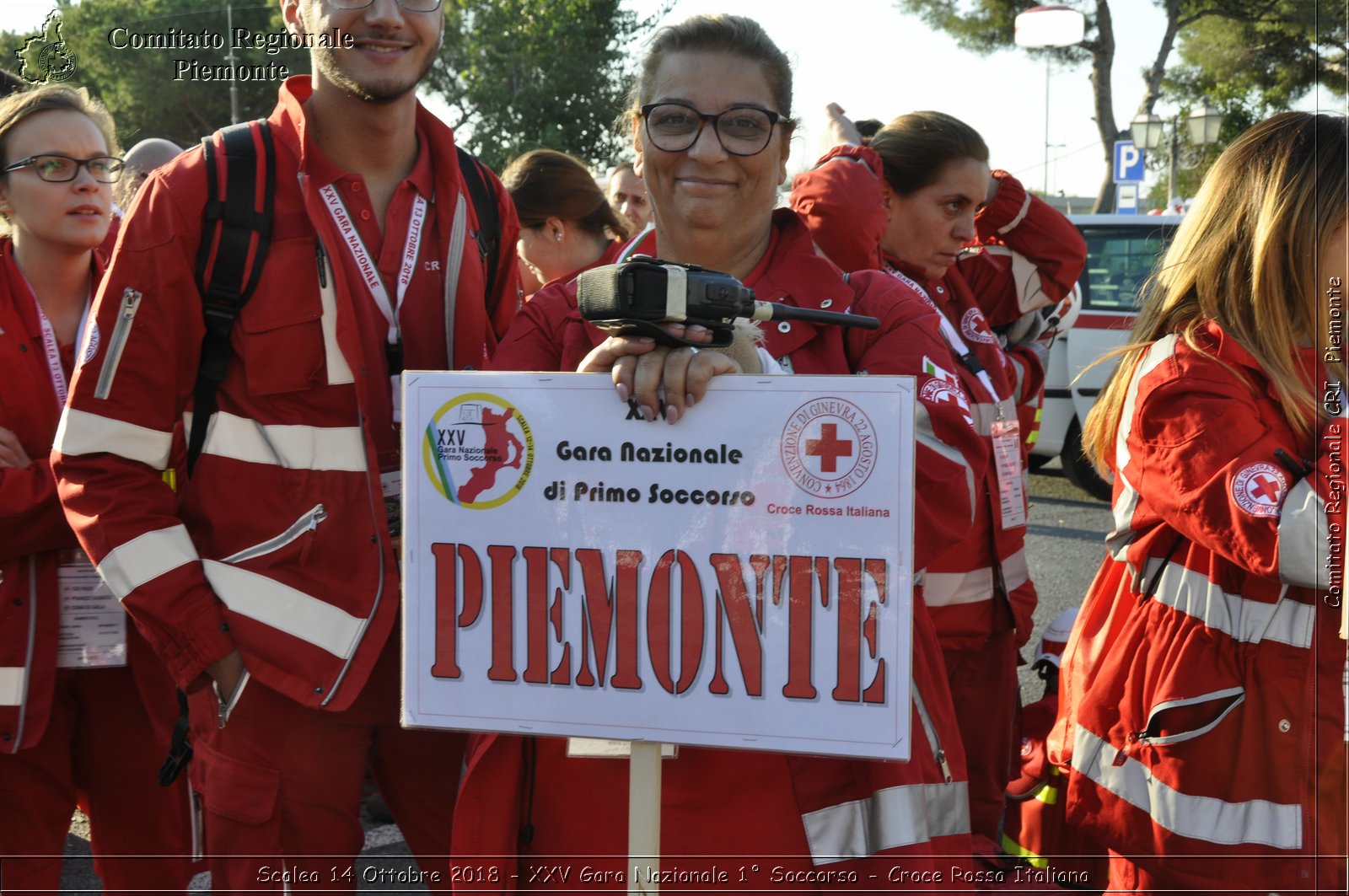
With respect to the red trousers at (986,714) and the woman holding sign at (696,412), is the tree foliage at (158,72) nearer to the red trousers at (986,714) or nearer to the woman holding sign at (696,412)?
the red trousers at (986,714)

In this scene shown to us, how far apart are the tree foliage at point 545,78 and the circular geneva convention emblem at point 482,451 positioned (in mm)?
22471

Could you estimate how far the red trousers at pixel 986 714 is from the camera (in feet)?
11.9

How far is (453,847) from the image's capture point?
1.88 metres

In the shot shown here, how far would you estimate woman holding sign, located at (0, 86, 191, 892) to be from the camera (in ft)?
9.53

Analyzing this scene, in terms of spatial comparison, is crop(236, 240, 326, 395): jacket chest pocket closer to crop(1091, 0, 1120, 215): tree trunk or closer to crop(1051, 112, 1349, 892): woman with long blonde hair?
crop(1051, 112, 1349, 892): woman with long blonde hair

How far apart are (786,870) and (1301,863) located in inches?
44.4

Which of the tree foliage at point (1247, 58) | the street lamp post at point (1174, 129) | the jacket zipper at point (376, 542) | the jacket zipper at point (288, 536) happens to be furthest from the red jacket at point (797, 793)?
the tree foliage at point (1247, 58)

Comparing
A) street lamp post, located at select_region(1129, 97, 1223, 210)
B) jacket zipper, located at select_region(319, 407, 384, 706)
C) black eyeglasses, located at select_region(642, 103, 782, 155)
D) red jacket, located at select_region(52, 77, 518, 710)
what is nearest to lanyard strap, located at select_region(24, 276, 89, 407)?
red jacket, located at select_region(52, 77, 518, 710)

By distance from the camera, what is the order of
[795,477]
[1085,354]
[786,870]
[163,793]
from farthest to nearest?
[1085,354] < [163,793] < [786,870] < [795,477]

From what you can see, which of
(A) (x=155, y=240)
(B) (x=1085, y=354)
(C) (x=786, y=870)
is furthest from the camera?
(B) (x=1085, y=354)

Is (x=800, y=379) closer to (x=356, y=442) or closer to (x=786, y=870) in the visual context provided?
(x=786, y=870)

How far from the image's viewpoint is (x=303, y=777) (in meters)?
2.33

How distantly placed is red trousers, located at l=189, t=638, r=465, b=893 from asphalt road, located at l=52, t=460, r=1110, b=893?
53.3 inches

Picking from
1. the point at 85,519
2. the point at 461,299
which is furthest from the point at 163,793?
the point at 461,299
